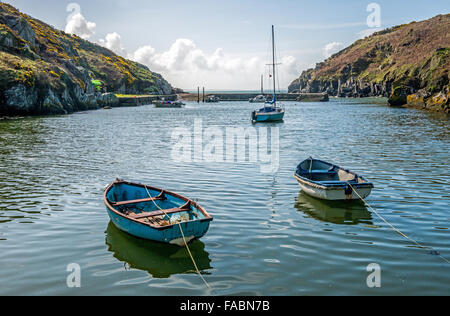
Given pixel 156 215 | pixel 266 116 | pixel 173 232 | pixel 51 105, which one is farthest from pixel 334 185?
pixel 51 105

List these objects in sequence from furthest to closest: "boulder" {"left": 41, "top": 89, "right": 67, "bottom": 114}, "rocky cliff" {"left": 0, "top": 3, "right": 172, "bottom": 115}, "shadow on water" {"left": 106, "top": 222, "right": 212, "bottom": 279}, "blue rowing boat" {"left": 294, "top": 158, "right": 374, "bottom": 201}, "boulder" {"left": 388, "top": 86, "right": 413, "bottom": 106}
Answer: "boulder" {"left": 388, "top": 86, "right": 413, "bottom": 106} → "boulder" {"left": 41, "top": 89, "right": 67, "bottom": 114} → "rocky cliff" {"left": 0, "top": 3, "right": 172, "bottom": 115} → "blue rowing boat" {"left": 294, "top": 158, "right": 374, "bottom": 201} → "shadow on water" {"left": 106, "top": 222, "right": 212, "bottom": 279}

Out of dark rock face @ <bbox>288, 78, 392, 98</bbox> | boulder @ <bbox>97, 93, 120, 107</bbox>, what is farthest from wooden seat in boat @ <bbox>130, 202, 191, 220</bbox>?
dark rock face @ <bbox>288, 78, 392, 98</bbox>

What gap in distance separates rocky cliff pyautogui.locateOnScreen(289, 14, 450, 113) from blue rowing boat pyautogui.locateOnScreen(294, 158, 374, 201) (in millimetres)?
55224

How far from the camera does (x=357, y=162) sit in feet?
82.6

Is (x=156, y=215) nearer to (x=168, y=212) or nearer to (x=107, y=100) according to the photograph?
(x=168, y=212)

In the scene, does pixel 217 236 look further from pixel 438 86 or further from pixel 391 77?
pixel 391 77

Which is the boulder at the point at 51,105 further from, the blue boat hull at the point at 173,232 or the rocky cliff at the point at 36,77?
the blue boat hull at the point at 173,232

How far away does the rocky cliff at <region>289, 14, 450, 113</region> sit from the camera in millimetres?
73062

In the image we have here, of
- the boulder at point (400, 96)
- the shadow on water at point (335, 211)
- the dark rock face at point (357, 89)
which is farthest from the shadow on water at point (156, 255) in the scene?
the dark rock face at point (357, 89)

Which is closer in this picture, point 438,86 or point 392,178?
point 392,178

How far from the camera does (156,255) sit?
11445mm

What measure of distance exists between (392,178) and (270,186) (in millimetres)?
6925

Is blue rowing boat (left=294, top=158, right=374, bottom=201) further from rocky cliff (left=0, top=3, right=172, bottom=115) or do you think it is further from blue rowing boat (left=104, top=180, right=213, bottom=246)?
rocky cliff (left=0, top=3, right=172, bottom=115)
